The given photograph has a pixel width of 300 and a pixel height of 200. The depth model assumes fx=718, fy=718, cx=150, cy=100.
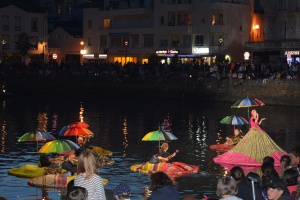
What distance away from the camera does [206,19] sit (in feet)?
321

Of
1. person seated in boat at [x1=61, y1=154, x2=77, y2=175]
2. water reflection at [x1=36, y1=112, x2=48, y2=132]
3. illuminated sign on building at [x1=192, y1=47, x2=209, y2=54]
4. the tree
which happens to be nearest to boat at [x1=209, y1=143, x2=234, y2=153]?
person seated in boat at [x1=61, y1=154, x2=77, y2=175]

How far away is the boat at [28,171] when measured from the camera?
1191 inches

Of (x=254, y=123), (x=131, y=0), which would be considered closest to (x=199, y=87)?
(x=131, y=0)

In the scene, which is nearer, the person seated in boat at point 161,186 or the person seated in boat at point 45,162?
the person seated in boat at point 161,186

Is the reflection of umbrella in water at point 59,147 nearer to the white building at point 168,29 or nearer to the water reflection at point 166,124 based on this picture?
the water reflection at point 166,124

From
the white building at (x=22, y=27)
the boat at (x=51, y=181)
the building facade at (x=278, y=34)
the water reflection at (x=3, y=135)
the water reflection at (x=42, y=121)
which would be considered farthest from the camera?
the white building at (x=22, y=27)

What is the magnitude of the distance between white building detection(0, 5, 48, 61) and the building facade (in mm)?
41616

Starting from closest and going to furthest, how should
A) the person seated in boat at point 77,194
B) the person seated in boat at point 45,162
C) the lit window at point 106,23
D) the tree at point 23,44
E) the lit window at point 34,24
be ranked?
the person seated in boat at point 77,194, the person seated in boat at point 45,162, the lit window at point 106,23, the tree at point 23,44, the lit window at point 34,24

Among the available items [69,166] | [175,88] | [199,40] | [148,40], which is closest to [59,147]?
[69,166]

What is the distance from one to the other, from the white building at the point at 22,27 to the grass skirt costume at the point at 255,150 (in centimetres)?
8944

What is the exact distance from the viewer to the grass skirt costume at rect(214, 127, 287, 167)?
106ft

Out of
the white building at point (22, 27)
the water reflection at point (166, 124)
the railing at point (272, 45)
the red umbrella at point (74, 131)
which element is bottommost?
the water reflection at point (166, 124)

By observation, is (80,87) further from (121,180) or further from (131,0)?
(121,180)

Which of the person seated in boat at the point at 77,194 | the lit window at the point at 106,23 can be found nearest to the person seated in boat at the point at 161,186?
the person seated in boat at the point at 77,194
